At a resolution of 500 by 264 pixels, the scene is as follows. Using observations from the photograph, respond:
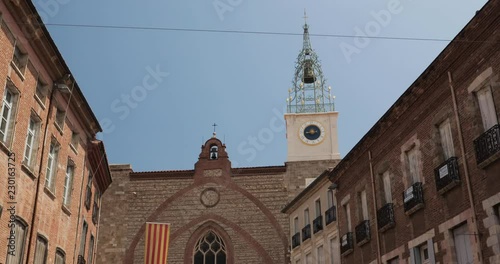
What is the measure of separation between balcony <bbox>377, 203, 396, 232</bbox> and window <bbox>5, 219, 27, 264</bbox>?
11.1 m

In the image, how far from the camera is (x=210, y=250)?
39.8m

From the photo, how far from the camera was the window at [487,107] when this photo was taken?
14392 millimetres

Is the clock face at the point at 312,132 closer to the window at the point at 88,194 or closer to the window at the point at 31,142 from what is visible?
the window at the point at 88,194

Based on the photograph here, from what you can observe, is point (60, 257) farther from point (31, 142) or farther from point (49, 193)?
point (31, 142)

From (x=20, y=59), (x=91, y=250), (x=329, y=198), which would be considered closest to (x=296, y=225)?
(x=329, y=198)

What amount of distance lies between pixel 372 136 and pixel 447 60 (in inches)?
228

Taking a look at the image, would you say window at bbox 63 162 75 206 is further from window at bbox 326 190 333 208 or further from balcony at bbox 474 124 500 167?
balcony at bbox 474 124 500 167

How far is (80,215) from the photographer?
22703 millimetres

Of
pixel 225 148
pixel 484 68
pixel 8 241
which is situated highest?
pixel 225 148

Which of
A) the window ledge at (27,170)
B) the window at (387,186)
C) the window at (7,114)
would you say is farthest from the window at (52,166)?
the window at (387,186)

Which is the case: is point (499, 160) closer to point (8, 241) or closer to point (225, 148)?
point (8, 241)

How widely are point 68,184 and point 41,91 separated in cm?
423

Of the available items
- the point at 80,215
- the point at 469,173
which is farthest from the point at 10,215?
the point at 469,173

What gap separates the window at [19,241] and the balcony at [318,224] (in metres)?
15.0
